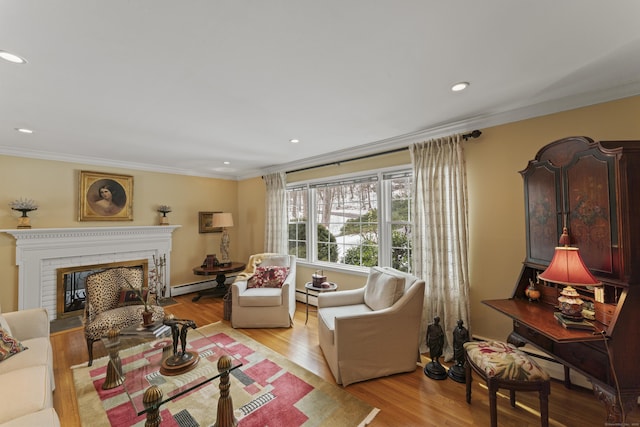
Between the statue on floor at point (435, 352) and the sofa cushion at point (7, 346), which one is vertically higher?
the sofa cushion at point (7, 346)

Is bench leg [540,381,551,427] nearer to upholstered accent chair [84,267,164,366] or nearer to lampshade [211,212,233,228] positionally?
upholstered accent chair [84,267,164,366]

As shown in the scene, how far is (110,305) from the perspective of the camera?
2.86 metres

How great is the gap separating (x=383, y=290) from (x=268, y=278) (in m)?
1.79

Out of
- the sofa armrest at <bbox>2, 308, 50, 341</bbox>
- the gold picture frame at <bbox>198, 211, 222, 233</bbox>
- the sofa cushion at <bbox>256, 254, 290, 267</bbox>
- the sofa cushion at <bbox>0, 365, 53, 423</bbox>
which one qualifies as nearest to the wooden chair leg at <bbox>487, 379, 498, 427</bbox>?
the sofa cushion at <bbox>0, 365, 53, 423</bbox>

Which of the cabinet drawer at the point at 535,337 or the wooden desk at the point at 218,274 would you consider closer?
the cabinet drawer at the point at 535,337

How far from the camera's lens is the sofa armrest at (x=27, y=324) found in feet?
7.21

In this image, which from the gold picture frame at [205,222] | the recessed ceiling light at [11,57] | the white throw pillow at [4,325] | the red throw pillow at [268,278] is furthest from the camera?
the gold picture frame at [205,222]

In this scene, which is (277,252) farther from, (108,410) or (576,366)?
(576,366)

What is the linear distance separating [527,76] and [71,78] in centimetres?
318

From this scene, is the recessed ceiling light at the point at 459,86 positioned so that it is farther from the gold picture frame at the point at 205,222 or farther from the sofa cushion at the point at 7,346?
the gold picture frame at the point at 205,222

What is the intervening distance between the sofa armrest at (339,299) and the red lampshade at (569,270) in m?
1.74

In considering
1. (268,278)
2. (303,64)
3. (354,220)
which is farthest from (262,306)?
(303,64)

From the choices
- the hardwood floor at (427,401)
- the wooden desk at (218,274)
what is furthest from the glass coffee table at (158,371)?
the wooden desk at (218,274)

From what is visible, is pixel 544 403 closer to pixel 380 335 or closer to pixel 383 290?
pixel 380 335
